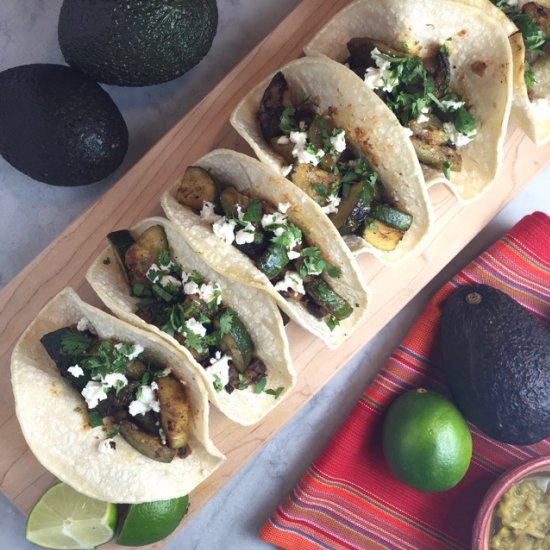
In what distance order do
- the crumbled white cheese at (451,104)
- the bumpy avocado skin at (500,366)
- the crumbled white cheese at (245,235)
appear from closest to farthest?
the crumbled white cheese at (245,235), the crumbled white cheese at (451,104), the bumpy avocado skin at (500,366)

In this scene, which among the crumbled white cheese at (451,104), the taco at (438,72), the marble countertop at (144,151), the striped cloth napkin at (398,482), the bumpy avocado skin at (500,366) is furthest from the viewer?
the striped cloth napkin at (398,482)

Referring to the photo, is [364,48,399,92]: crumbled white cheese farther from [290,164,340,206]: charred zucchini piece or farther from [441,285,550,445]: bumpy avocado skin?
[441,285,550,445]: bumpy avocado skin

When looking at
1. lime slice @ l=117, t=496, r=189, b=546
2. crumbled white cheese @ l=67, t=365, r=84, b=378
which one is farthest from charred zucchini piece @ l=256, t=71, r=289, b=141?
lime slice @ l=117, t=496, r=189, b=546

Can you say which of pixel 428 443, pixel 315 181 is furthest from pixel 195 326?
pixel 428 443

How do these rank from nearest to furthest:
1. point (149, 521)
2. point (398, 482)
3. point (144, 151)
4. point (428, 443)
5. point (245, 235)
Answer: point (245, 235), point (149, 521), point (428, 443), point (144, 151), point (398, 482)

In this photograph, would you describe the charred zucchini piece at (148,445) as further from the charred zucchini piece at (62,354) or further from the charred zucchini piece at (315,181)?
the charred zucchini piece at (315,181)

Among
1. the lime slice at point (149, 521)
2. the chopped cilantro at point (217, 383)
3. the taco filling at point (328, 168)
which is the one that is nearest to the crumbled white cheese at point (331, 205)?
the taco filling at point (328, 168)

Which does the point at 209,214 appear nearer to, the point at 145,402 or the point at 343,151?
the point at 343,151
